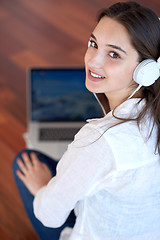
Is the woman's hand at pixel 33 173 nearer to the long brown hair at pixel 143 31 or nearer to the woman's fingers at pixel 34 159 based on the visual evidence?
the woman's fingers at pixel 34 159

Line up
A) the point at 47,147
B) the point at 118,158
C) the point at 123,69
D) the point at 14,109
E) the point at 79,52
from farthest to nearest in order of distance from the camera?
A: the point at 79,52
the point at 14,109
the point at 47,147
the point at 123,69
the point at 118,158

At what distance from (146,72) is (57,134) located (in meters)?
1.07

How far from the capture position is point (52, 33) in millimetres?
3361

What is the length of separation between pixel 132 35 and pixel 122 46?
45 mm

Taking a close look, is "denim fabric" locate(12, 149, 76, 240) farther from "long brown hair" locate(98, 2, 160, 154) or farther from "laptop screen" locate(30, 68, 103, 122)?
"long brown hair" locate(98, 2, 160, 154)

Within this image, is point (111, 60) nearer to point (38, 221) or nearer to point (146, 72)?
point (146, 72)

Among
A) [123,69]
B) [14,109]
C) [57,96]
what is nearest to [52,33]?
[14,109]

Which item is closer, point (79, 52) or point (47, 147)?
point (47, 147)

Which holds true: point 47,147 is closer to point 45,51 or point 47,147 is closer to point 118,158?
point 118,158

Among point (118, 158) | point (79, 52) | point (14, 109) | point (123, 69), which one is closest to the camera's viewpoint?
point (118, 158)

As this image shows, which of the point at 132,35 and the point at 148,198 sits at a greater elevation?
the point at 132,35

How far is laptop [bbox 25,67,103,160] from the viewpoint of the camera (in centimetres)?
205

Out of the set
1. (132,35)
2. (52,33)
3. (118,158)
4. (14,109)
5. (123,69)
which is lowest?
(14,109)

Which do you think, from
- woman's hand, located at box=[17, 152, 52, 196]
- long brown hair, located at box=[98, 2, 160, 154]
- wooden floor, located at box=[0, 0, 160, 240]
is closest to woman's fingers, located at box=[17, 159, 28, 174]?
woman's hand, located at box=[17, 152, 52, 196]
